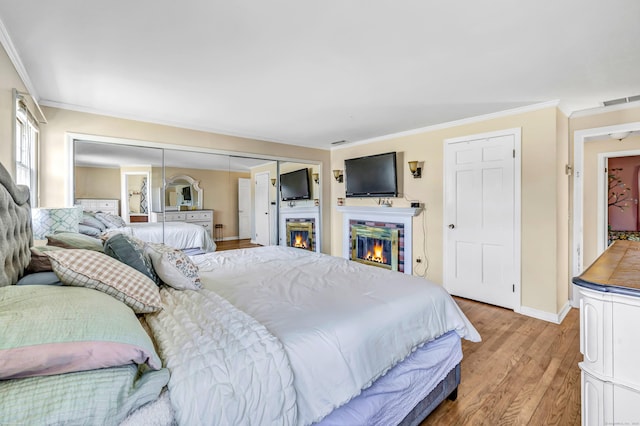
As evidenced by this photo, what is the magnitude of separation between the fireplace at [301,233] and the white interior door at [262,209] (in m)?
0.47

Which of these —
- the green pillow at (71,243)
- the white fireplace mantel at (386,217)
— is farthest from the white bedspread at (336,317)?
the white fireplace mantel at (386,217)

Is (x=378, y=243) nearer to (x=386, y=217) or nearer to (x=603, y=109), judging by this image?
(x=386, y=217)

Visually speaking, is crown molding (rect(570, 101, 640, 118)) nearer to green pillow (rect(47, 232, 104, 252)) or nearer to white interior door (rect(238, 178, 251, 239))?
white interior door (rect(238, 178, 251, 239))

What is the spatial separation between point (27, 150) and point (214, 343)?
3.06m

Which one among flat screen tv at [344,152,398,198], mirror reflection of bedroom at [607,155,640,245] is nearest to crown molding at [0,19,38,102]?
flat screen tv at [344,152,398,198]

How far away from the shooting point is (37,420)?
0.66 m

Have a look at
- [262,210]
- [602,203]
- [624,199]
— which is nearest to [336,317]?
[262,210]

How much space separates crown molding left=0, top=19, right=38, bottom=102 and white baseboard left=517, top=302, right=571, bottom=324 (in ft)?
16.5

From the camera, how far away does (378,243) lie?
188 inches

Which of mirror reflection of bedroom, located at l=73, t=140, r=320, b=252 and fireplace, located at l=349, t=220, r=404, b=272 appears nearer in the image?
mirror reflection of bedroom, located at l=73, t=140, r=320, b=252

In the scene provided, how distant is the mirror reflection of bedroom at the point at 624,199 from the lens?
534 centimetres

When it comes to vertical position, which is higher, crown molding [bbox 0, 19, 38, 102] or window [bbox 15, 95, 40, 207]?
crown molding [bbox 0, 19, 38, 102]

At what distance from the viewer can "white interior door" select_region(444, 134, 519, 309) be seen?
3.38 metres

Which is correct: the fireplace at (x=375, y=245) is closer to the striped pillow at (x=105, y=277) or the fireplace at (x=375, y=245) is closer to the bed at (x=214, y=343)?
the bed at (x=214, y=343)
